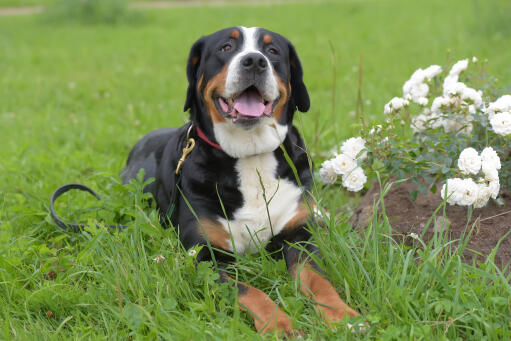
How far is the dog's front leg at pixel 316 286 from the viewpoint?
2.27 meters

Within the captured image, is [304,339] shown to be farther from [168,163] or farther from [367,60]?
[367,60]

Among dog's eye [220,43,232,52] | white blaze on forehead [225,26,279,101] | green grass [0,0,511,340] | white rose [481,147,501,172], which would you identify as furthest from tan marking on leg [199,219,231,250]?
white rose [481,147,501,172]

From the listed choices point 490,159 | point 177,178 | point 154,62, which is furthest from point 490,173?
point 154,62

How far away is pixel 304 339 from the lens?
2.18 m

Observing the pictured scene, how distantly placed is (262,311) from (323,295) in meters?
0.28

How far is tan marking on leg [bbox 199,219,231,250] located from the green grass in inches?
5.7

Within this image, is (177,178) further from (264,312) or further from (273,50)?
(264,312)

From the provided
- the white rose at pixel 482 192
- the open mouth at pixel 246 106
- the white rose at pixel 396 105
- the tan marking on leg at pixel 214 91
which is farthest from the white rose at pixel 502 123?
the tan marking on leg at pixel 214 91

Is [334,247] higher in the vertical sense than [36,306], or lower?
higher

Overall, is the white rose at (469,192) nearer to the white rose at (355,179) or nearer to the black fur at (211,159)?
the white rose at (355,179)

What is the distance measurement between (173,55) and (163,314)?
6866 mm

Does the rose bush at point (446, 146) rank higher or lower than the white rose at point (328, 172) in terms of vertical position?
higher

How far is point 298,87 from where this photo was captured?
3143mm

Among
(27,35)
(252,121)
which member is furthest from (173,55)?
(252,121)
